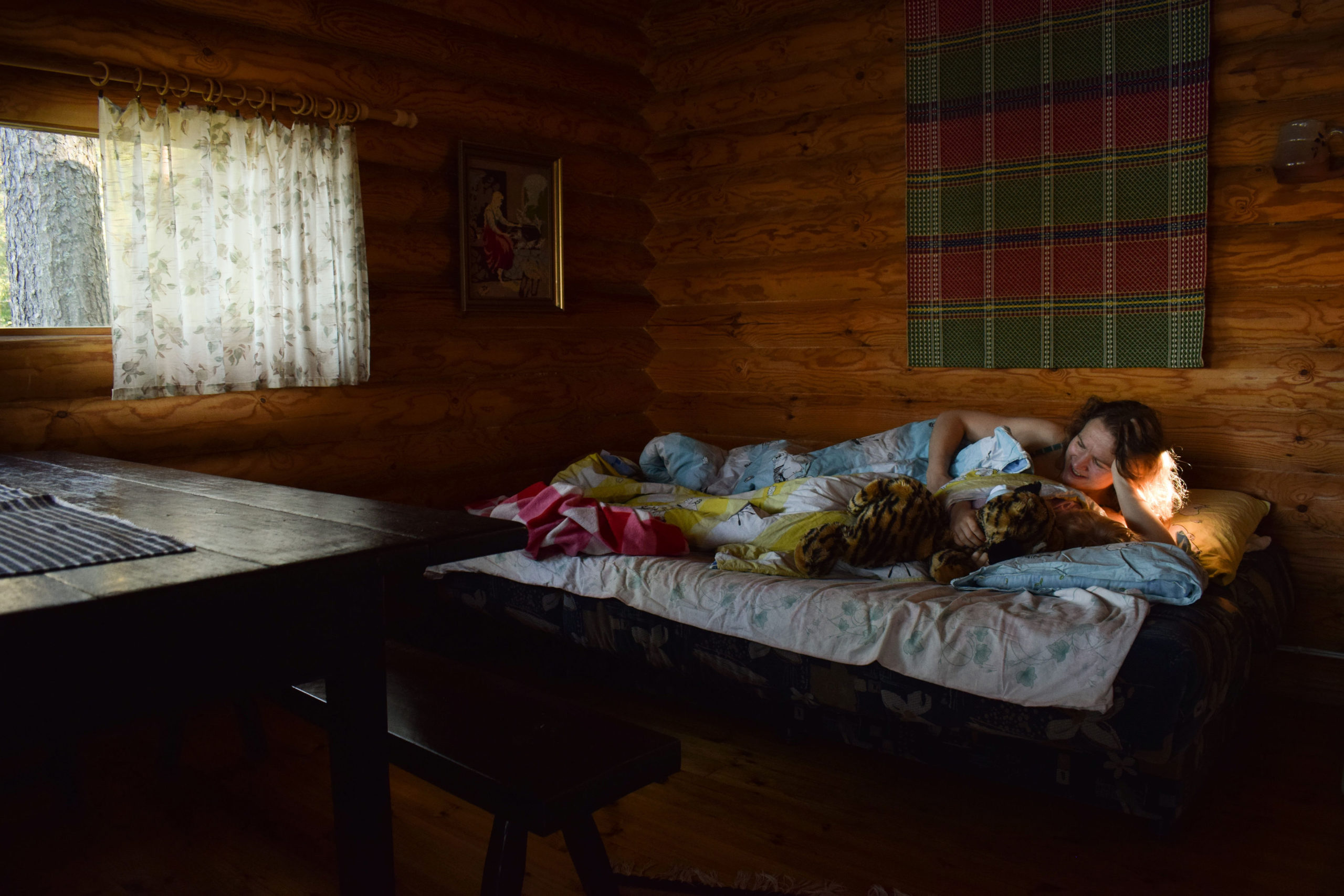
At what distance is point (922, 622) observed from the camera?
207 centimetres

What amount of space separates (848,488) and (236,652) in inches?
77.2

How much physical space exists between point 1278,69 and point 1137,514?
1.46 m

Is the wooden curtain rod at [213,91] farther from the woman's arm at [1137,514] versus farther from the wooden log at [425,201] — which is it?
the woman's arm at [1137,514]

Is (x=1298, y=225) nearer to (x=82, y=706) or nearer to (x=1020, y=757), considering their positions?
(x=1020, y=757)

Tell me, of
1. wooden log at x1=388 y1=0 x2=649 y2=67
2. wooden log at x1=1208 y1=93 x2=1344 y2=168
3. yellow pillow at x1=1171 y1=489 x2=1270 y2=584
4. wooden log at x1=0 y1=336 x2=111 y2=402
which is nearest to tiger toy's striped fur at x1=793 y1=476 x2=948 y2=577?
yellow pillow at x1=1171 y1=489 x2=1270 y2=584

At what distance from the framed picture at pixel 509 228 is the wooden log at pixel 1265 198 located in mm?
2306

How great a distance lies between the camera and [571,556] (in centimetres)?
270

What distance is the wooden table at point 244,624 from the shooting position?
1.00m

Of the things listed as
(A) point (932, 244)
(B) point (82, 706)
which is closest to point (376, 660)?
(B) point (82, 706)

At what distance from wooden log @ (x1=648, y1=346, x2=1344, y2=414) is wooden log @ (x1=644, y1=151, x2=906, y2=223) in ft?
1.92

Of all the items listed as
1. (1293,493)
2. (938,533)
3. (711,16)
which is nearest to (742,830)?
(938,533)

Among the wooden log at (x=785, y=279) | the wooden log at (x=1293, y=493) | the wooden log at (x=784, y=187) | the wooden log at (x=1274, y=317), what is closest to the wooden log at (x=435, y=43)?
the wooden log at (x=784, y=187)

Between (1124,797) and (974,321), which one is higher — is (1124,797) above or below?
below

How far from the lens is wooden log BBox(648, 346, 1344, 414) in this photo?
2.90 metres
